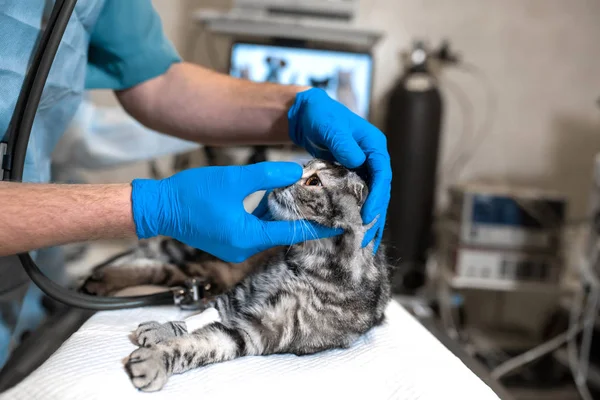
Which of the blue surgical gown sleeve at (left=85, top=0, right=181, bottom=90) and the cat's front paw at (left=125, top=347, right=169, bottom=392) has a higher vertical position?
the blue surgical gown sleeve at (left=85, top=0, right=181, bottom=90)

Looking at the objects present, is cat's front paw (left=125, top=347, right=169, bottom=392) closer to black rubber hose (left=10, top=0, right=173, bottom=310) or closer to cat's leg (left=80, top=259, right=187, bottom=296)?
black rubber hose (left=10, top=0, right=173, bottom=310)

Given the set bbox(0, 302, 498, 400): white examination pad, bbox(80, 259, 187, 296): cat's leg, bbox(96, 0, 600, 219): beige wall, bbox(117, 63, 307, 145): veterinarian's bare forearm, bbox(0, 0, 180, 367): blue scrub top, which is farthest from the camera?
bbox(96, 0, 600, 219): beige wall

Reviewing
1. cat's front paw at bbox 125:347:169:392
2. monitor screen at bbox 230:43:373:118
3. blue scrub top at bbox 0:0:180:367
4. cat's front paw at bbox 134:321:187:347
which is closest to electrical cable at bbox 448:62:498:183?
monitor screen at bbox 230:43:373:118

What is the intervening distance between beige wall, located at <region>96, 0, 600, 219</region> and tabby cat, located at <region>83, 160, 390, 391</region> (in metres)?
1.54

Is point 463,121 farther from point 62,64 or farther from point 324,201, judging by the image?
point 62,64

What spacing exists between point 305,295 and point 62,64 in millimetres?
630

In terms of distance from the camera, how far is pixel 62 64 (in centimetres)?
84

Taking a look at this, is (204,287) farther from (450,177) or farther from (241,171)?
Answer: (450,177)

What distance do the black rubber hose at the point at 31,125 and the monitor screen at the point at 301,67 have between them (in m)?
1.20

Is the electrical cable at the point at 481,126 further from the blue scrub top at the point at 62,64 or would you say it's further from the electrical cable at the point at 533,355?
the blue scrub top at the point at 62,64

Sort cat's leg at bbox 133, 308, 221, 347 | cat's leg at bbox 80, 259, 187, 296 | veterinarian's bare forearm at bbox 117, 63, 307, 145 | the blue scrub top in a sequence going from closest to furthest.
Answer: cat's leg at bbox 133, 308, 221, 347 → the blue scrub top → cat's leg at bbox 80, 259, 187, 296 → veterinarian's bare forearm at bbox 117, 63, 307, 145

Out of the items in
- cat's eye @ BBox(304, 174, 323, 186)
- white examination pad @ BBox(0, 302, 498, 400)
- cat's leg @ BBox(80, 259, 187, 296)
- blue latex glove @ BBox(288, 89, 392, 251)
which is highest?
blue latex glove @ BBox(288, 89, 392, 251)

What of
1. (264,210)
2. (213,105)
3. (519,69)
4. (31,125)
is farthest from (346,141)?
(519,69)

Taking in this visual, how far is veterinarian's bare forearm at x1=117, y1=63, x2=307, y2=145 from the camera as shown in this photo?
1.01 m
